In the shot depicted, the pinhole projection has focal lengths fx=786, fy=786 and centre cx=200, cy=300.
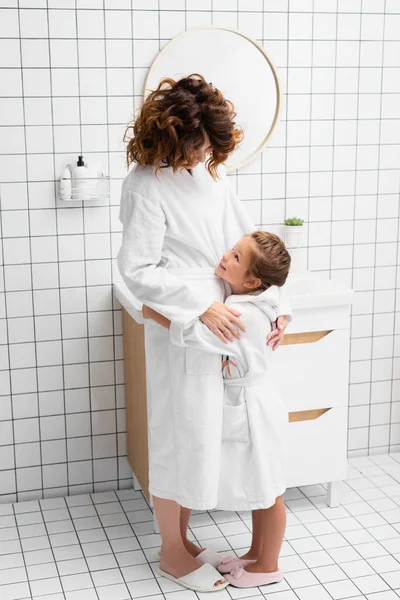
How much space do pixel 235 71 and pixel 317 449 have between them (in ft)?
4.50

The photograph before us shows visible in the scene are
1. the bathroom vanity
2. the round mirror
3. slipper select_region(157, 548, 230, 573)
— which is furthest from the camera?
the round mirror

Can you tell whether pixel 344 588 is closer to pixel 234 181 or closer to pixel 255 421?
pixel 255 421

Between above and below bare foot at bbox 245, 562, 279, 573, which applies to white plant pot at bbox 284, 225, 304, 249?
above

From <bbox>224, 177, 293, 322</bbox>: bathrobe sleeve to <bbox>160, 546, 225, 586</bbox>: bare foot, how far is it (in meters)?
0.77

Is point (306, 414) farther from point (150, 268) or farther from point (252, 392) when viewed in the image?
point (150, 268)

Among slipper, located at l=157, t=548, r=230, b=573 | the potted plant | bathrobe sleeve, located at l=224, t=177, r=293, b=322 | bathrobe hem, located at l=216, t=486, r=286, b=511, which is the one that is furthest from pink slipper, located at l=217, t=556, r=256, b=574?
the potted plant

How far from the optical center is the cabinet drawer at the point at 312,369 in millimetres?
2619

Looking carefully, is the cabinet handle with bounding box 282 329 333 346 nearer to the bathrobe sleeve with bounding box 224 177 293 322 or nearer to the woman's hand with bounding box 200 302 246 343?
the bathrobe sleeve with bounding box 224 177 293 322

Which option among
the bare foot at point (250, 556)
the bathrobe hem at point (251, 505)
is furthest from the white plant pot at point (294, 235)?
the bare foot at point (250, 556)

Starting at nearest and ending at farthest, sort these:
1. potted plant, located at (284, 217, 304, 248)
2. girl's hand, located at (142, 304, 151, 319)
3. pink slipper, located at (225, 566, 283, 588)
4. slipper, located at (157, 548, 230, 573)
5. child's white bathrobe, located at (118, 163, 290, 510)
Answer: child's white bathrobe, located at (118, 163, 290, 510) < girl's hand, located at (142, 304, 151, 319) < pink slipper, located at (225, 566, 283, 588) < slipper, located at (157, 548, 230, 573) < potted plant, located at (284, 217, 304, 248)

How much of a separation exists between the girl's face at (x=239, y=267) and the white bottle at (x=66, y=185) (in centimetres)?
75

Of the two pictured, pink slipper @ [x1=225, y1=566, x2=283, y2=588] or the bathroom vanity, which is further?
the bathroom vanity

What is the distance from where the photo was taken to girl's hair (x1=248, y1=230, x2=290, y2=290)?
2.11m

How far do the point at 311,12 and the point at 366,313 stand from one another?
1.18 meters
